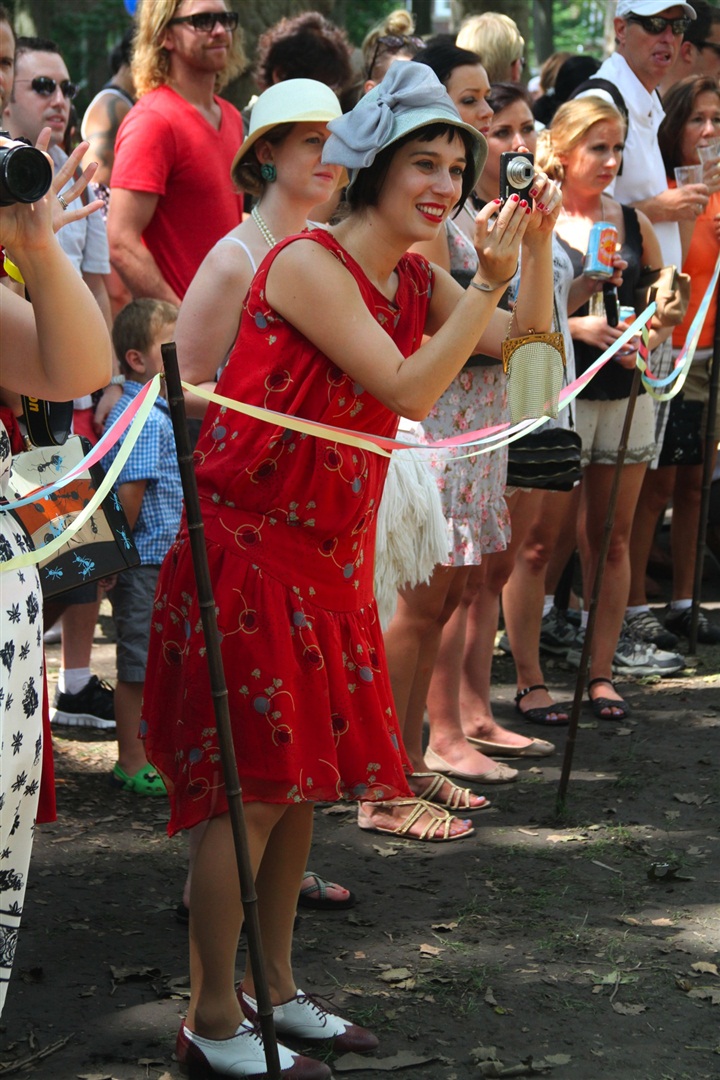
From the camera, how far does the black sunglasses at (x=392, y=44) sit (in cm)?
588

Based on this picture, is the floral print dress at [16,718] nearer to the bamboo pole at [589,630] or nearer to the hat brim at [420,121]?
the hat brim at [420,121]

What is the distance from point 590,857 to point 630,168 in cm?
336

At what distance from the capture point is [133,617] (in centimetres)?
471

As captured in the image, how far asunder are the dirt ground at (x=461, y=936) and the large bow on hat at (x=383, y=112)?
1.98m

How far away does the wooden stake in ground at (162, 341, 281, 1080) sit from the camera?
2.52 meters

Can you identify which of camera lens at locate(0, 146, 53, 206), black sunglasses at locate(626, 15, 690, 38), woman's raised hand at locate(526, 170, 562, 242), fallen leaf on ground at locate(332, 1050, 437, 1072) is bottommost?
fallen leaf on ground at locate(332, 1050, 437, 1072)

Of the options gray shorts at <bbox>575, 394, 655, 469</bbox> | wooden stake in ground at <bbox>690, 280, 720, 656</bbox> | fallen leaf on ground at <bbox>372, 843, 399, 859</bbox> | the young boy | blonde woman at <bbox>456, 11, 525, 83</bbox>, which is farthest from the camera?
wooden stake in ground at <bbox>690, 280, 720, 656</bbox>

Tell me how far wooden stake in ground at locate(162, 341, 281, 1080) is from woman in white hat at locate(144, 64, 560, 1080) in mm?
156

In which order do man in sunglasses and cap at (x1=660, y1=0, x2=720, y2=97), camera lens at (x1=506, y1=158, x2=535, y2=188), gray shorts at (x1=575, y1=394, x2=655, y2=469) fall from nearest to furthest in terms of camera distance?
camera lens at (x1=506, y1=158, x2=535, y2=188)
gray shorts at (x1=575, y1=394, x2=655, y2=469)
man in sunglasses and cap at (x1=660, y1=0, x2=720, y2=97)

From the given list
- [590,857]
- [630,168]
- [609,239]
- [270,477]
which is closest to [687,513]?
[630,168]

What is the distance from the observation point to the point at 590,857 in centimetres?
425

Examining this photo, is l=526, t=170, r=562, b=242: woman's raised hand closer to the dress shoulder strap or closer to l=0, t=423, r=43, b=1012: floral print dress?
the dress shoulder strap

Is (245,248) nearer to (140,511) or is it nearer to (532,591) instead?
(140,511)

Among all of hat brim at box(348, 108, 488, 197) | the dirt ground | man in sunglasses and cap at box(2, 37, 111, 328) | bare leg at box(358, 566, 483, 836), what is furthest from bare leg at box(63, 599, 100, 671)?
hat brim at box(348, 108, 488, 197)
